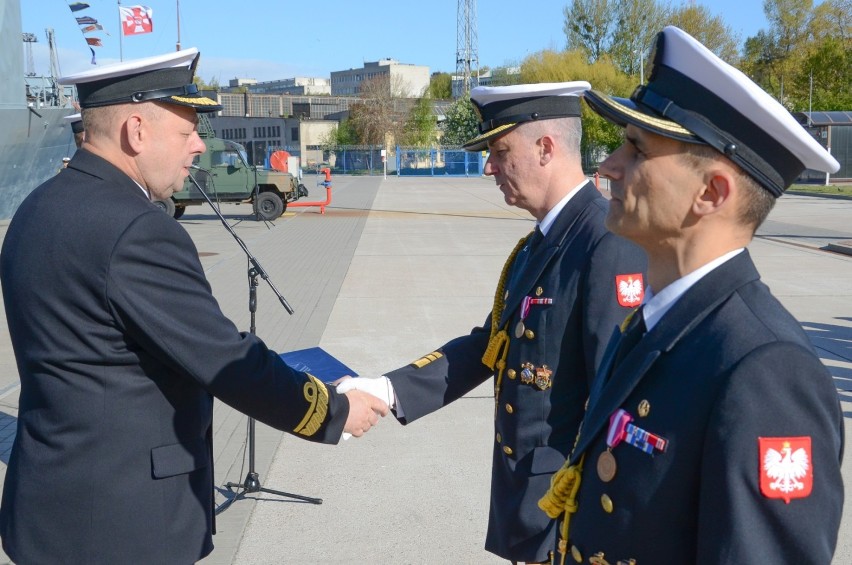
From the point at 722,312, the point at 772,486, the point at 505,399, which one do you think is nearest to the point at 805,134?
the point at 722,312

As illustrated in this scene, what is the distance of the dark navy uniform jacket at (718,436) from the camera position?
1.33m

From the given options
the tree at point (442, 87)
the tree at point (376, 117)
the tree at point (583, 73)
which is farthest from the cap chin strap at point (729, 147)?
the tree at point (442, 87)

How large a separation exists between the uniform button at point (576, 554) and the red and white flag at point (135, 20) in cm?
3034

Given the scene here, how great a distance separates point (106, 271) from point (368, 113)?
68.4 metres

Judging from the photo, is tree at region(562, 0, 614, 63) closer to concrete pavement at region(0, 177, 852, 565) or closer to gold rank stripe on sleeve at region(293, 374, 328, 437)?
concrete pavement at region(0, 177, 852, 565)

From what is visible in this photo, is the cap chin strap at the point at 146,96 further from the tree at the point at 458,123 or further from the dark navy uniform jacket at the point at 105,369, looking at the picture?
the tree at the point at 458,123

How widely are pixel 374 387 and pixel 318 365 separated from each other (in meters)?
0.35

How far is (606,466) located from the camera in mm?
1594

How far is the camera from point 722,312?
4.86 feet

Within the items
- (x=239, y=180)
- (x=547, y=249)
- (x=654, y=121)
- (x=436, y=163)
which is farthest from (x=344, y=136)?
(x=654, y=121)

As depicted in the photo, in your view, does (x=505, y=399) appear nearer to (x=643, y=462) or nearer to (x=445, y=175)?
(x=643, y=462)

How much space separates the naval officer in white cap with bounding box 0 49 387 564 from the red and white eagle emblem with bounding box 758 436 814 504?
4.77 ft

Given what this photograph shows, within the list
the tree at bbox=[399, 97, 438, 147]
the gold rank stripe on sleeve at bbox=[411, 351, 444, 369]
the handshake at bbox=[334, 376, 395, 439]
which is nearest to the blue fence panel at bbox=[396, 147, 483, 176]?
the tree at bbox=[399, 97, 438, 147]

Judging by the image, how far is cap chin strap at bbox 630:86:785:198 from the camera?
1481 mm
